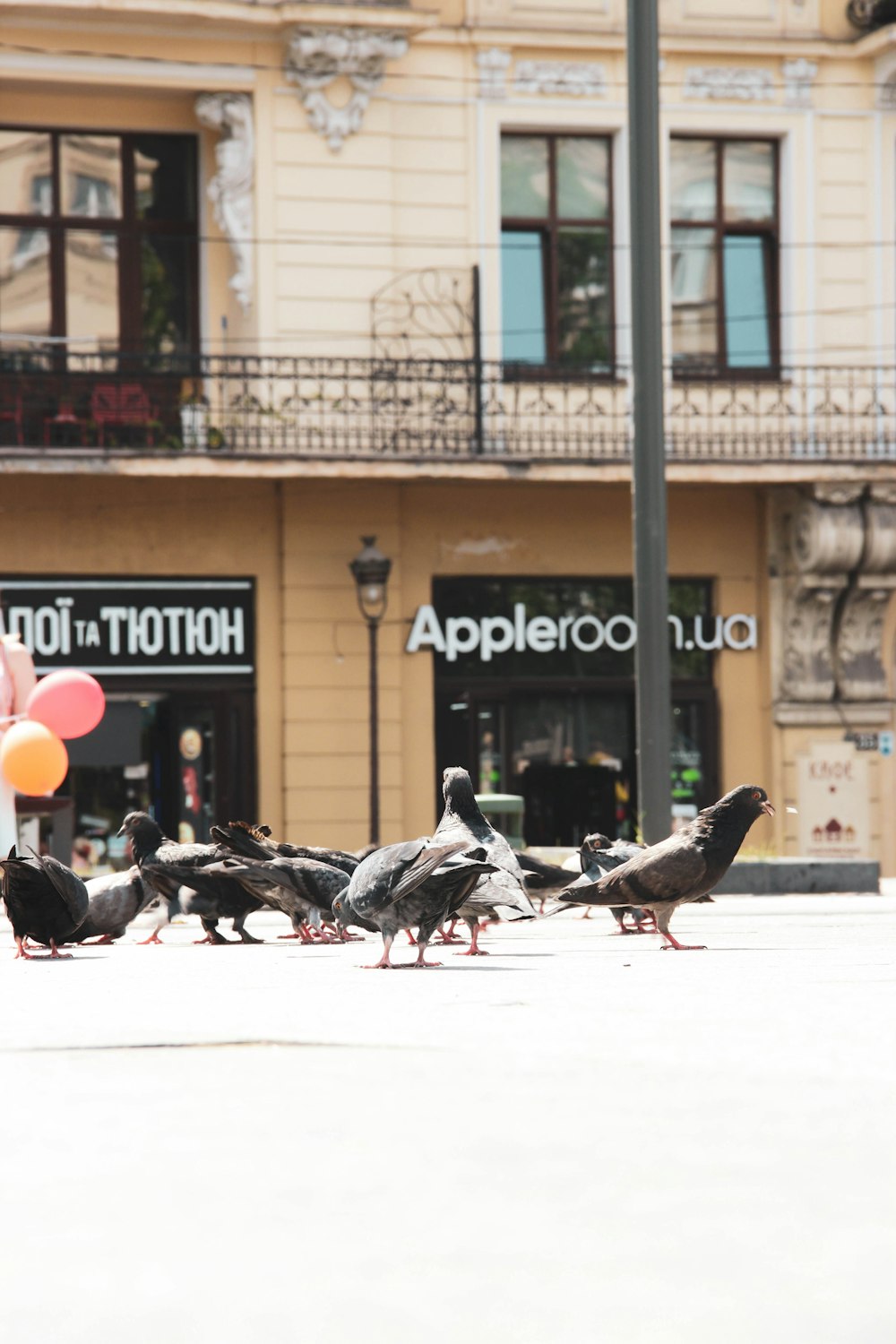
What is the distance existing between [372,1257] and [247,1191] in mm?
536

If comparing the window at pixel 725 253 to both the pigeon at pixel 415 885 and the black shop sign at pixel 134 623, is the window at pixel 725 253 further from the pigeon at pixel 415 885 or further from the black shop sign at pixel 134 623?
the pigeon at pixel 415 885

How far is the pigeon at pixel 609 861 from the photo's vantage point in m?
11.6

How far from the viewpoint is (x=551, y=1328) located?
11.5 ft

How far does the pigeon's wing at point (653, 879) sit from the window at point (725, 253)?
13495 millimetres

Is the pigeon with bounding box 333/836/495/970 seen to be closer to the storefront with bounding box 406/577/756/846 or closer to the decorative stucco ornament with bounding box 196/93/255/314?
the storefront with bounding box 406/577/756/846

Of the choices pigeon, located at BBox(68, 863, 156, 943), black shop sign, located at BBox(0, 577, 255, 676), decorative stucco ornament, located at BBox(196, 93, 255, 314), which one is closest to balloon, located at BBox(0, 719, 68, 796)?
pigeon, located at BBox(68, 863, 156, 943)

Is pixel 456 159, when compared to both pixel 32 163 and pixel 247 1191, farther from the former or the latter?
pixel 247 1191

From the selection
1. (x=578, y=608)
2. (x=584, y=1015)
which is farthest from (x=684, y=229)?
(x=584, y=1015)

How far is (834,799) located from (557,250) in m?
6.49

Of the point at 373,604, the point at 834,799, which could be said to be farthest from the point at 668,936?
the point at 834,799

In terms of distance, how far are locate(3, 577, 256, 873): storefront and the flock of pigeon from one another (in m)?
8.96

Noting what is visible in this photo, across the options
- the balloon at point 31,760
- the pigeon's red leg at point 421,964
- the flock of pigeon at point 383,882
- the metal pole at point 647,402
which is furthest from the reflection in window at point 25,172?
the pigeon's red leg at point 421,964

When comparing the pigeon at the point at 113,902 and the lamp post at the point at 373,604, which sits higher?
the lamp post at the point at 373,604

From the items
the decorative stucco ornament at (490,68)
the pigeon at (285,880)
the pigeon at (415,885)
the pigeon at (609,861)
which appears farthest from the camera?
the decorative stucco ornament at (490,68)
